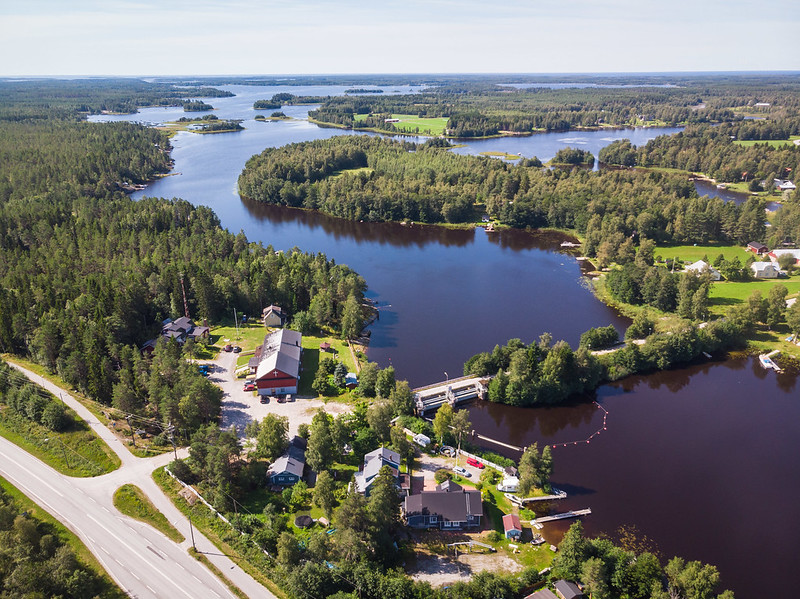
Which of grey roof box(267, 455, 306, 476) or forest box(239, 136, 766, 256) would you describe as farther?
forest box(239, 136, 766, 256)

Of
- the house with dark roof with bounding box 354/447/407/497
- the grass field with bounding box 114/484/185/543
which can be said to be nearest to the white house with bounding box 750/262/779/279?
the house with dark roof with bounding box 354/447/407/497

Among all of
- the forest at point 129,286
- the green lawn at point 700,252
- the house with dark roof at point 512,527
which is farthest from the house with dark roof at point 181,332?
the green lawn at point 700,252

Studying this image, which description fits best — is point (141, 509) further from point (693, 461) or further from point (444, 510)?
point (693, 461)

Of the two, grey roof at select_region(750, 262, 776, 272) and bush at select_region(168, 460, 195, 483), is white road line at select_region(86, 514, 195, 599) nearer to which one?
bush at select_region(168, 460, 195, 483)

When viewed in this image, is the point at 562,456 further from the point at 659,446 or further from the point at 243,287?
the point at 243,287

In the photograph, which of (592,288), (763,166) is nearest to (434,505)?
(592,288)

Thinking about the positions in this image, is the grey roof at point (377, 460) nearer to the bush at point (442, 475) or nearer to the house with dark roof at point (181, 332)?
the bush at point (442, 475)
